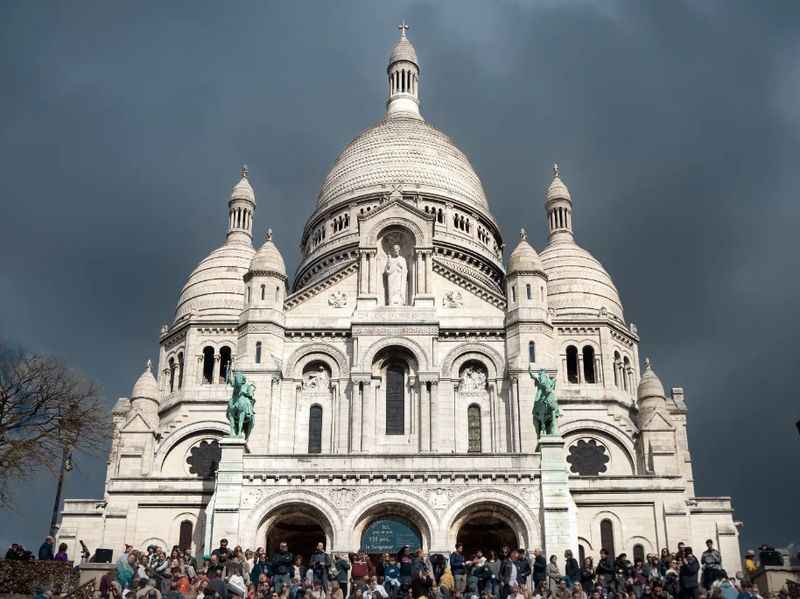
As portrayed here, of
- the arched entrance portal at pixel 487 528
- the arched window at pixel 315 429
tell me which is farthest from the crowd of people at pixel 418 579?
the arched window at pixel 315 429

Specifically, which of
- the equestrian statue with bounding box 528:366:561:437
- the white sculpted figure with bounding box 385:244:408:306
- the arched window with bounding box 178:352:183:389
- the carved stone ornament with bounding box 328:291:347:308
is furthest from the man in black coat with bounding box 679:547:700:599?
the arched window with bounding box 178:352:183:389

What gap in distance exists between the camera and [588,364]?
61.9 m

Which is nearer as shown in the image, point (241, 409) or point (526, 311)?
point (241, 409)

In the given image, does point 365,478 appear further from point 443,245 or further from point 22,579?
point 443,245

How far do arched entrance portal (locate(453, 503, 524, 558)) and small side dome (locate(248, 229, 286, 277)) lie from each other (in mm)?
16208

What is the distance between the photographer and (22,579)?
1287 inches

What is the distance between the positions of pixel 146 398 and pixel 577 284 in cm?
2484

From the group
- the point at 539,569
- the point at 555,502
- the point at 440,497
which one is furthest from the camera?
the point at 440,497

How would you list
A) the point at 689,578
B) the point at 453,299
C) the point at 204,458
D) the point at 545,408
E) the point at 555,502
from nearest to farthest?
the point at 689,578 → the point at 555,502 → the point at 545,408 → the point at 453,299 → the point at 204,458

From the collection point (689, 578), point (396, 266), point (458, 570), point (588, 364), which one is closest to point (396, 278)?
point (396, 266)

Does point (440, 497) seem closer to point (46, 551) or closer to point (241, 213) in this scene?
point (46, 551)

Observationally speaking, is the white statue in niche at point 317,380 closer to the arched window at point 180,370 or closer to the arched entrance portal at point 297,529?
the arched entrance portal at point 297,529

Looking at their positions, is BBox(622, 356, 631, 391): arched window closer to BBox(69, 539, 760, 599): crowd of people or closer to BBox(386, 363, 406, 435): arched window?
BBox(386, 363, 406, 435): arched window

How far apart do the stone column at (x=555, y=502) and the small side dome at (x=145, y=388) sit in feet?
80.6
